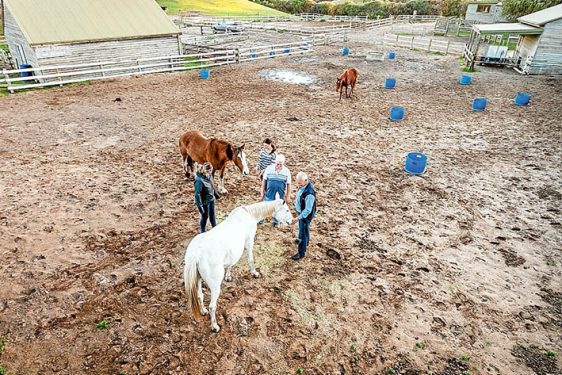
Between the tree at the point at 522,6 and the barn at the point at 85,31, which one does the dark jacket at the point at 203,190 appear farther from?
the tree at the point at 522,6

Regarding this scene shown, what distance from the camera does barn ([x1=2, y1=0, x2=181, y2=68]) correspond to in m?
16.5

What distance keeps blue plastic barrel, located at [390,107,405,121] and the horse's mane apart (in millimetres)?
8927

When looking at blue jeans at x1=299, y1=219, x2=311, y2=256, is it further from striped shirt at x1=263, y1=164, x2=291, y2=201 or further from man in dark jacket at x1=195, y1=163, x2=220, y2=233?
man in dark jacket at x1=195, y1=163, x2=220, y2=233

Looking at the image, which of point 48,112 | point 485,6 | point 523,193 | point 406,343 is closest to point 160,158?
point 48,112

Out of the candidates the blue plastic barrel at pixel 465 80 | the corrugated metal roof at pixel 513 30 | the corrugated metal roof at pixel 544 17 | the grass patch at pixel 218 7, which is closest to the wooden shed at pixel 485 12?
the corrugated metal roof at pixel 544 17

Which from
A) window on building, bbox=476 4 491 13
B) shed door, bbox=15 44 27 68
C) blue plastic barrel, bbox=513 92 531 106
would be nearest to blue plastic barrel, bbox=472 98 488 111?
blue plastic barrel, bbox=513 92 531 106

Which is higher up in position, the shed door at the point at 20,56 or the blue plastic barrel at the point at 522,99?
the shed door at the point at 20,56

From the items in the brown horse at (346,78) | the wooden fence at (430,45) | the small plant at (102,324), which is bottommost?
the small plant at (102,324)

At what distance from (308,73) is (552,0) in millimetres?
25852

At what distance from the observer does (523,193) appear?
7.90 m

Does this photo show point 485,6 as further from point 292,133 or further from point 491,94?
point 292,133

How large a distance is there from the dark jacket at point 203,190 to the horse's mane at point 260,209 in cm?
97

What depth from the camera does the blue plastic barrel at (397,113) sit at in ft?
39.8

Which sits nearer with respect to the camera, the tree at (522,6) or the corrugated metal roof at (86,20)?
the corrugated metal roof at (86,20)
